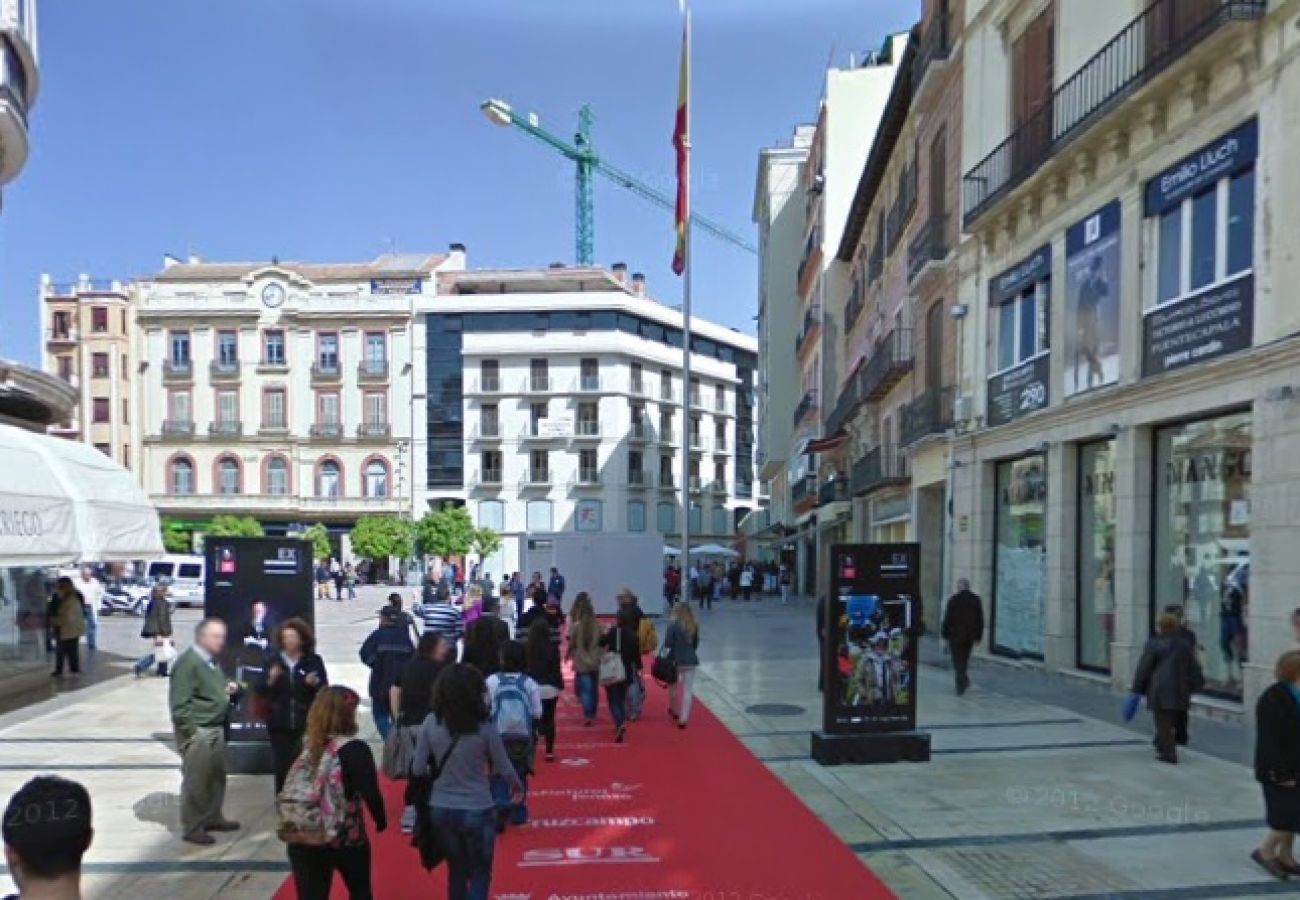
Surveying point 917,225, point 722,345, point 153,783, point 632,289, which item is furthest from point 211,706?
point 632,289

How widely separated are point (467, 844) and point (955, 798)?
4673mm

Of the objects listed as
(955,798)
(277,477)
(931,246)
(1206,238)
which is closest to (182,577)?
(277,477)

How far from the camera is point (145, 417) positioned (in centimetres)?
5491

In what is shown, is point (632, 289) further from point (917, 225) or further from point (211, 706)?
point (211, 706)

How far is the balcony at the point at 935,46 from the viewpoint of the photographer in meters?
18.6

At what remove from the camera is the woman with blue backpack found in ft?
20.9

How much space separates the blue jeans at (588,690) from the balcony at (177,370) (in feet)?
175

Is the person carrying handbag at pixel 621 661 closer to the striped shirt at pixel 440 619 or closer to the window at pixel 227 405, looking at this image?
the striped shirt at pixel 440 619

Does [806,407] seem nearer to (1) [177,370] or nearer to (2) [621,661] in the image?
(2) [621,661]

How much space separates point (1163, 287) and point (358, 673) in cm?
1411

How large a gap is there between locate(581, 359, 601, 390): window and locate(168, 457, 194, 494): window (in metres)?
25.6

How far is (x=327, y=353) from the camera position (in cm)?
5544

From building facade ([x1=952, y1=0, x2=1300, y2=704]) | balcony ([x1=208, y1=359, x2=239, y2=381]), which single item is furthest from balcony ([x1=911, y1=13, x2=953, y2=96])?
balcony ([x1=208, y1=359, x2=239, y2=381])

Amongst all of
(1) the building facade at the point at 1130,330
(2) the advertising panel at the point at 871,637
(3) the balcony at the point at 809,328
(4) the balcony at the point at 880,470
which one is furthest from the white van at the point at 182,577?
(2) the advertising panel at the point at 871,637
